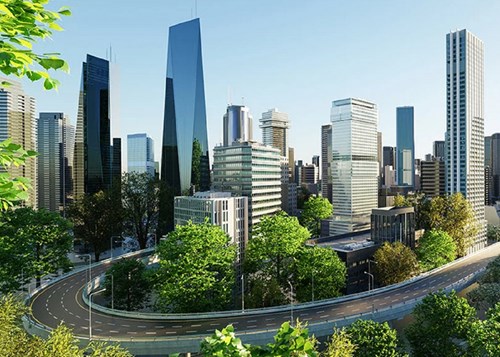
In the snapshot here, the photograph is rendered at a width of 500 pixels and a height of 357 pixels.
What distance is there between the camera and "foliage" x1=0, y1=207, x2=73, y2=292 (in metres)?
51.9

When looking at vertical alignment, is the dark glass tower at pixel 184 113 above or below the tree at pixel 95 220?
above

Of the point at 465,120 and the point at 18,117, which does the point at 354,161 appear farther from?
the point at 18,117

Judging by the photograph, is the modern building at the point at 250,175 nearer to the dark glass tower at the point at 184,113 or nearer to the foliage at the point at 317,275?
the dark glass tower at the point at 184,113

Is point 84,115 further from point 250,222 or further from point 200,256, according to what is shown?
point 200,256

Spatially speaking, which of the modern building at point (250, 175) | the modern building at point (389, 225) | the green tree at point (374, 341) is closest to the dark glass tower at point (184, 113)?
the modern building at point (250, 175)

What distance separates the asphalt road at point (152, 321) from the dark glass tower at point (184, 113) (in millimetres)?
70209

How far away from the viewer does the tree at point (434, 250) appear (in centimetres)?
7538

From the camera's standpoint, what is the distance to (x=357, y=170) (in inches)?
5531

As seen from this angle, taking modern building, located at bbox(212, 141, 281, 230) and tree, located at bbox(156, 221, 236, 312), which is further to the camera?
modern building, located at bbox(212, 141, 281, 230)

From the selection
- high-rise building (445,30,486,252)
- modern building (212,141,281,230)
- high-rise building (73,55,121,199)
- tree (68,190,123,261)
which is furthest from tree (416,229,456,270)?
high-rise building (73,55,121,199)

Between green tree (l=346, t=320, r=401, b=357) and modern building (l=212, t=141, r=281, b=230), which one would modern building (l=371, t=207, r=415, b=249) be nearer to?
modern building (l=212, t=141, r=281, b=230)

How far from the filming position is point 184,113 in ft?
415

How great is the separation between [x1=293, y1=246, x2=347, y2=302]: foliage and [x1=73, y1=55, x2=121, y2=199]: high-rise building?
102 meters

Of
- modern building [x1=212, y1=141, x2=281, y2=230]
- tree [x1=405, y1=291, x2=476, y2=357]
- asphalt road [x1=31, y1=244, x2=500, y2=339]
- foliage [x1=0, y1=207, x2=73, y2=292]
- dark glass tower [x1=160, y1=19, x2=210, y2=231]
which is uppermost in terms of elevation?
dark glass tower [x1=160, y1=19, x2=210, y2=231]
